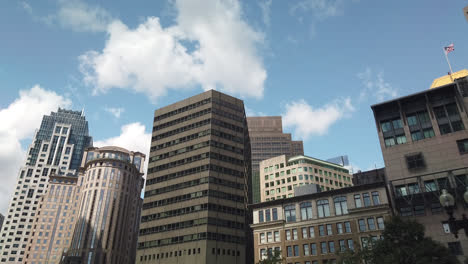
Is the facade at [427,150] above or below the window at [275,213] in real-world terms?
above

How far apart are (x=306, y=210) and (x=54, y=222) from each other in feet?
482

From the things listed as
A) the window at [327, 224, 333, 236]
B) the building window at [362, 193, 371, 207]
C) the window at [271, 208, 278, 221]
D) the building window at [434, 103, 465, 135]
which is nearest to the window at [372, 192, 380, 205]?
the building window at [362, 193, 371, 207]

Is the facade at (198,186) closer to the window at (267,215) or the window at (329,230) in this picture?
the window at (267,215)

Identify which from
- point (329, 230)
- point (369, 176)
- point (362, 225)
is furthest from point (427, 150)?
point (329, 230)

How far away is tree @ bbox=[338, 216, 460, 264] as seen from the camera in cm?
4156

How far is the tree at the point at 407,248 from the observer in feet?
136

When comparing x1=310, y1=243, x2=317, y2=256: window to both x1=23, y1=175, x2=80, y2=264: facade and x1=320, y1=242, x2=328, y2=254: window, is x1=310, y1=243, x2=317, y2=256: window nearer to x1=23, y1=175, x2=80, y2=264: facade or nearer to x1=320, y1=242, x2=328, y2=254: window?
x1=320, y1=242, x2=328, y2=254: window

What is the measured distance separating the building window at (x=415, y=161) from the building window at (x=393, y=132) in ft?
13.6

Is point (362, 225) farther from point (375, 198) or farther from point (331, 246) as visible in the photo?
point (331, 246)

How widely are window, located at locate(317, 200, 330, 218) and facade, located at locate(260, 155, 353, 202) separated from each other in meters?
49.8

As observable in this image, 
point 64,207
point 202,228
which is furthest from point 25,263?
point 202,228

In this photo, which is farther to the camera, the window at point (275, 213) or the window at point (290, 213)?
the window at point (275, 213)

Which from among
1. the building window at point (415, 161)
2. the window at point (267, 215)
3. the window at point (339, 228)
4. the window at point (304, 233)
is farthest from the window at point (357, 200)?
the window at point (267, 215)

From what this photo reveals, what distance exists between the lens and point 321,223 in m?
71.5
